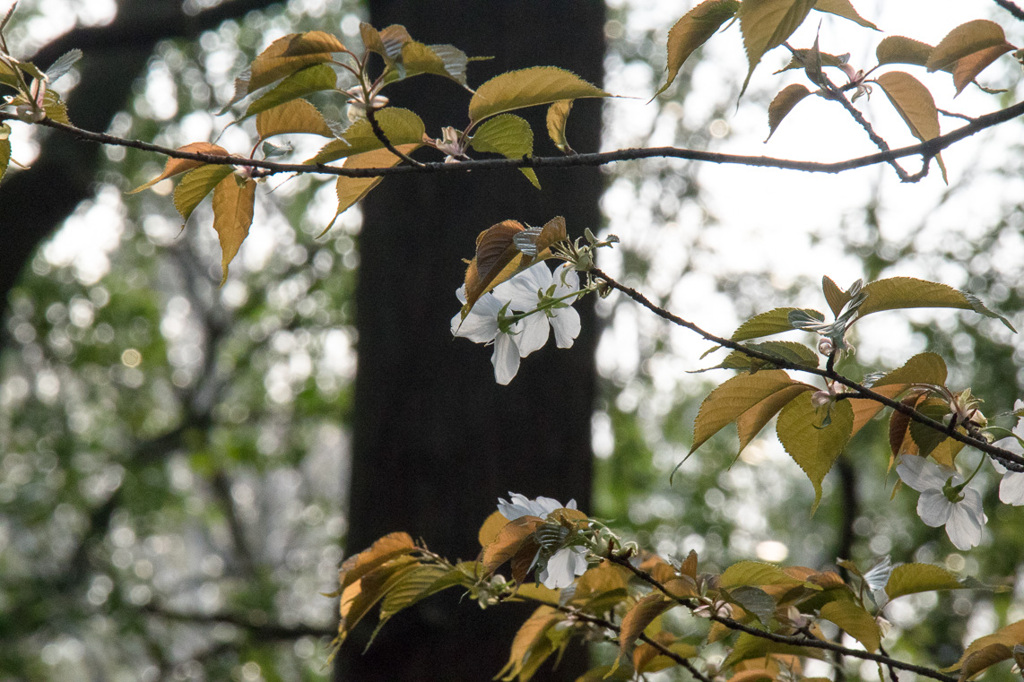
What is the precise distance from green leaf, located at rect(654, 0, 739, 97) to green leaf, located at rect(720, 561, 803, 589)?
→ 335 mm

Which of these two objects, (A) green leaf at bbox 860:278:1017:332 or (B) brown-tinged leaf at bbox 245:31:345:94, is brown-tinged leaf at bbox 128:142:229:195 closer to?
(B) brown-tinged leaf at bbox 245:31:345:94

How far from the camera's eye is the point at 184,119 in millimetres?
4297

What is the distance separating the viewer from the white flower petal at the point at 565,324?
0.50 metres

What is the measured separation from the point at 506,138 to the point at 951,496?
0.35 m

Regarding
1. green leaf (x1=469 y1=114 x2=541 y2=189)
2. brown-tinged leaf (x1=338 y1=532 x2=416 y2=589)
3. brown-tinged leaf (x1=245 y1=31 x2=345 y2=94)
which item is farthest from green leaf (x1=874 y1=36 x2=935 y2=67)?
brown-tinged leaf (x1=338 y1=532 x2=416 y2=589)

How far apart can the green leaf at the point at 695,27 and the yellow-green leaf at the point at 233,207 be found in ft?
0.79

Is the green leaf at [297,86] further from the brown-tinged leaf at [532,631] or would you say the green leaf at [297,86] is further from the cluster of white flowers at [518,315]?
the brown-tinged leaf at [532,631]

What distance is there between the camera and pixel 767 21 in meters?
0.36

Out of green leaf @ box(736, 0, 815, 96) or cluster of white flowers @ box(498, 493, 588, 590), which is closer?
green leaf @ box(736, 0, 815, 96)

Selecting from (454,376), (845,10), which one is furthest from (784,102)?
(454,376)

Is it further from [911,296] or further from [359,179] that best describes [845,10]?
[359,179]

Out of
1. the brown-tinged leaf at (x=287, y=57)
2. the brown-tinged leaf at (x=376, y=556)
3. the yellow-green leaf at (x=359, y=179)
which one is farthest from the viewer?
the brown-tinged leaf at (x=376, y=556)

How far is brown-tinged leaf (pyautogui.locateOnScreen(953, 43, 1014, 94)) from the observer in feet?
1.36

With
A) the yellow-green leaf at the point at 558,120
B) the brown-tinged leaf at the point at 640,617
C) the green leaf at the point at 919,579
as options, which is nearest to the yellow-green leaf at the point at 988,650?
the green leaf at the point at 919,579
